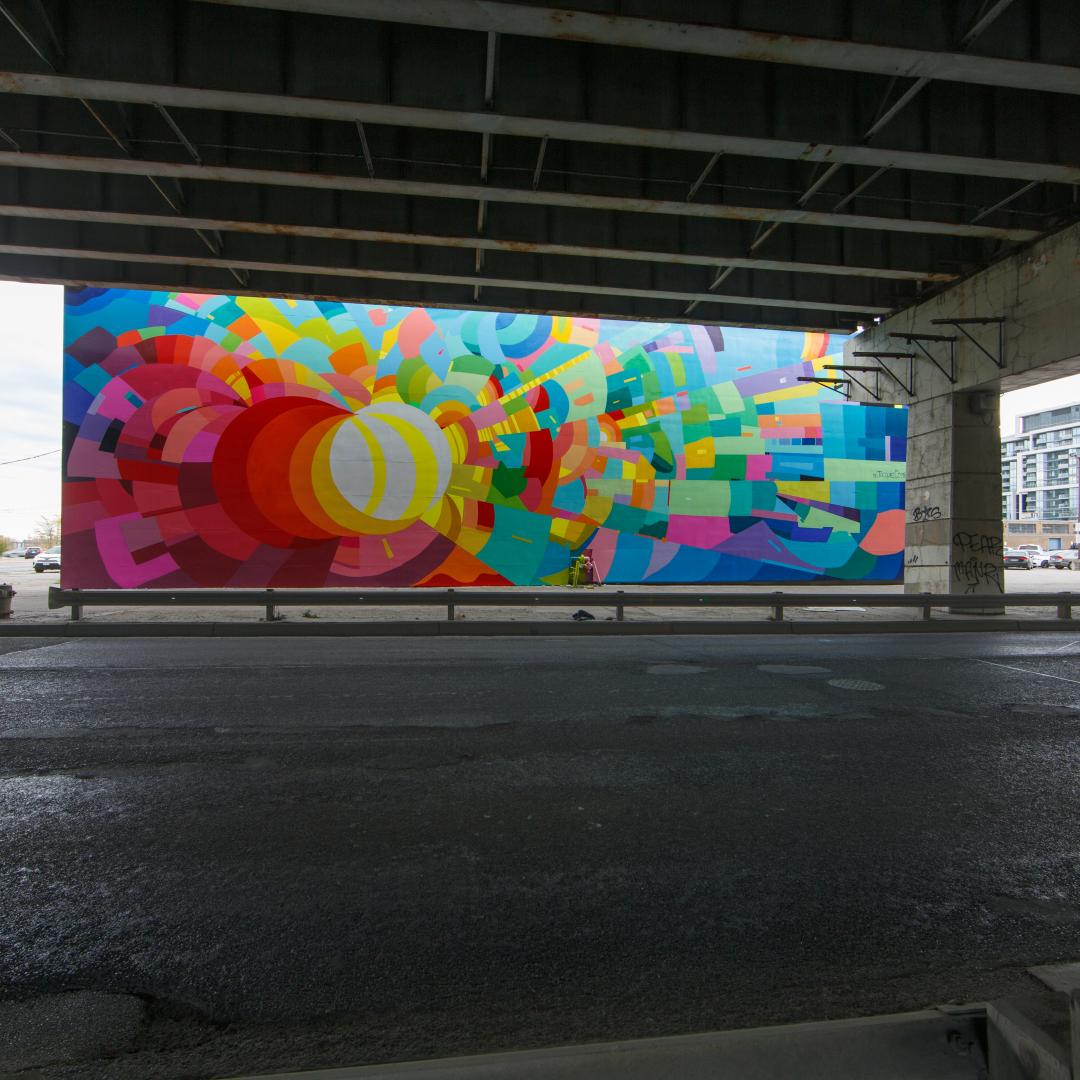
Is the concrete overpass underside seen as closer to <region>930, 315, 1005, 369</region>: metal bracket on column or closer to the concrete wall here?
the concrete wall

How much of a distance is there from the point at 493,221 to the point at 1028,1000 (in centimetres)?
1439

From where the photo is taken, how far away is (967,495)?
1831 centimetres

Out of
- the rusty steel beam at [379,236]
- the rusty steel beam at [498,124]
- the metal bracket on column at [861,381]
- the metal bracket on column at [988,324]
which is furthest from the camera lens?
the metal bracket on column at [861,381]

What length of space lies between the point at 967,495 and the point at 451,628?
1299 cm

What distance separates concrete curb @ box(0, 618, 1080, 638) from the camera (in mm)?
13656

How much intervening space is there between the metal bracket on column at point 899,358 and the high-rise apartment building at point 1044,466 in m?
132

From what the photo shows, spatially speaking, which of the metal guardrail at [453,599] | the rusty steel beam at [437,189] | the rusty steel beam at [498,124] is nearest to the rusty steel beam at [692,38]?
the rusty steel beam at [498,124]

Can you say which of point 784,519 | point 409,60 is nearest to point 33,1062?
point 409,60

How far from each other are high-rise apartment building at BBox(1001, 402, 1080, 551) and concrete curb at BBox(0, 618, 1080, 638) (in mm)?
138795

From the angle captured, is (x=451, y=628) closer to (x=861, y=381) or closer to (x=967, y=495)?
(x=967, y=495)

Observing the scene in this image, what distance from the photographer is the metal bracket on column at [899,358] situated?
1925cm

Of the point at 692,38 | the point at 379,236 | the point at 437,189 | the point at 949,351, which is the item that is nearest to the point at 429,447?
the point at 379,236

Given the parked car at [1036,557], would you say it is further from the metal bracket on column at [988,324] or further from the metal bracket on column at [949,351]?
the metal bracket on column at [988,324]
